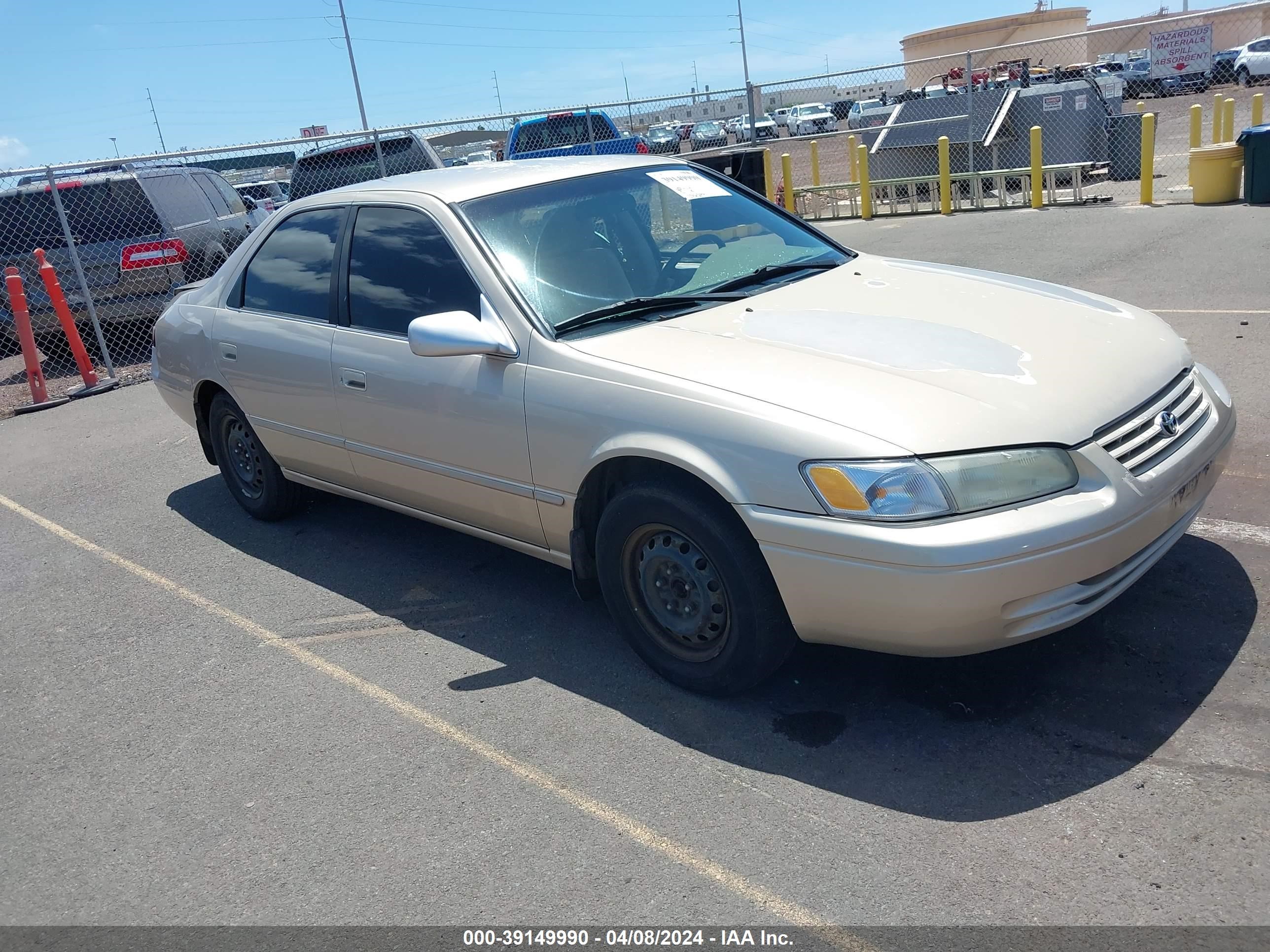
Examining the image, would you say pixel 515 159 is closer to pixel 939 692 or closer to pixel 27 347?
pixel 27 347

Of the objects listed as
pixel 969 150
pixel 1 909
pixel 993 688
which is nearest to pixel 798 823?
pixel 993 688

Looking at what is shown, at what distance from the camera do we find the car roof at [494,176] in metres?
4.40

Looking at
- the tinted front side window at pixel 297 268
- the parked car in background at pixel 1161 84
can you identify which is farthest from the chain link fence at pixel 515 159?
the parked car in background at pixel 1161 84

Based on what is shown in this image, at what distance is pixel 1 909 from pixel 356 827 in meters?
0.98

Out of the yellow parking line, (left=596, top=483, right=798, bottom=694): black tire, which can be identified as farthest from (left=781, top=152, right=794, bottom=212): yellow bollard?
(left=596, top=483, right=798, bottom=694): black tire

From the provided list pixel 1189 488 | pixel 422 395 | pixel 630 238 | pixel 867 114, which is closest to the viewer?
pixel 1189 488

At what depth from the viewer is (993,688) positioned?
345 cm

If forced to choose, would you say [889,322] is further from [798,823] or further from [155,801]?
[155,801]

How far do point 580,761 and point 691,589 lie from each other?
64 centimetres

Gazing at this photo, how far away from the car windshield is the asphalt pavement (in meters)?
1.32

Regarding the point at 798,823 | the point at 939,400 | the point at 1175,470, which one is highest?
the point at 939,400

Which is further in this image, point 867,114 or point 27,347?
point 867,114

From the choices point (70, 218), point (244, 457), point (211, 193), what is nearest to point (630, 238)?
point (244, 457)

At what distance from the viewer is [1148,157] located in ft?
43.2
